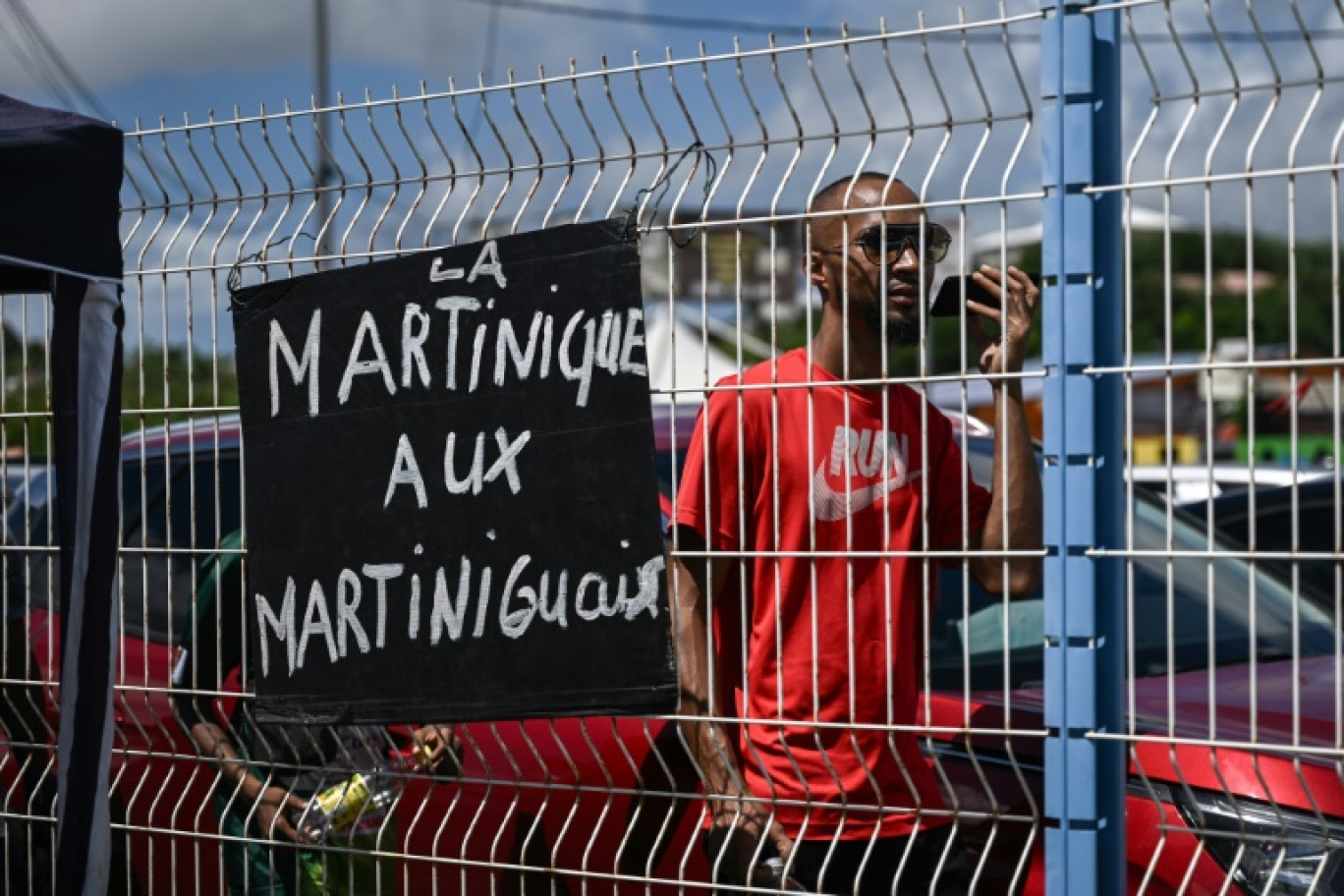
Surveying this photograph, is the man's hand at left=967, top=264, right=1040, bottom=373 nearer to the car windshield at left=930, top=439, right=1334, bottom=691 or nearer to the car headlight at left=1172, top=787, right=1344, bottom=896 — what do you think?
the car headlight at left=1172, top=787, right=1344, bottom=896

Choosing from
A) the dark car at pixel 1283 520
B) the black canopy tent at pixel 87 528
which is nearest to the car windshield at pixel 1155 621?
the dark car at pixel 1283 520

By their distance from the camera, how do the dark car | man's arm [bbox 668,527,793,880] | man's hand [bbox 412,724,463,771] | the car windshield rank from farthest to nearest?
the dark car, the car windshield, man's hand [bbox 412,724,463,771], man's arm [bbox 668,527,793,880]

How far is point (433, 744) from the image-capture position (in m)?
3.54

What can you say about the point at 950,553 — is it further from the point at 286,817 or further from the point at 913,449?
the point at 286,817

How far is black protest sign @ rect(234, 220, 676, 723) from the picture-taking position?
9.95ft

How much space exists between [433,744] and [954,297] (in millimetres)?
1530

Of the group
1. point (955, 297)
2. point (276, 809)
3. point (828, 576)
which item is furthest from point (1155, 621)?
point (276, 809)

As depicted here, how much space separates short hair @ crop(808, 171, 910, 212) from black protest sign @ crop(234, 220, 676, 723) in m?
0.35

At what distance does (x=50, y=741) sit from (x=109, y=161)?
1.50 meters

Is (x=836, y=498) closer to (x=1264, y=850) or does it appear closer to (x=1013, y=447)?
(x=1013, y=447)

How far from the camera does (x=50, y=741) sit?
3.98 metres

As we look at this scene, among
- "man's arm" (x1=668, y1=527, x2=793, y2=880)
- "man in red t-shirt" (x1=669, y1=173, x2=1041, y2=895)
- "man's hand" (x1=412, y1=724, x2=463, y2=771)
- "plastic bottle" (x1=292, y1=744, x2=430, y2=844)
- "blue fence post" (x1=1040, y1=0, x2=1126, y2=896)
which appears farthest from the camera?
"plastic bottle" (x1=292, y1=744, x2=430, y2=844)

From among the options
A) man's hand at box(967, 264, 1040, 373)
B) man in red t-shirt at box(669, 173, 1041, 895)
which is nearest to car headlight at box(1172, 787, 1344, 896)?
man in red t-shirt at box(669, 173, 1041, 895)

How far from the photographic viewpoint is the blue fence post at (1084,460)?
8.57 feet
